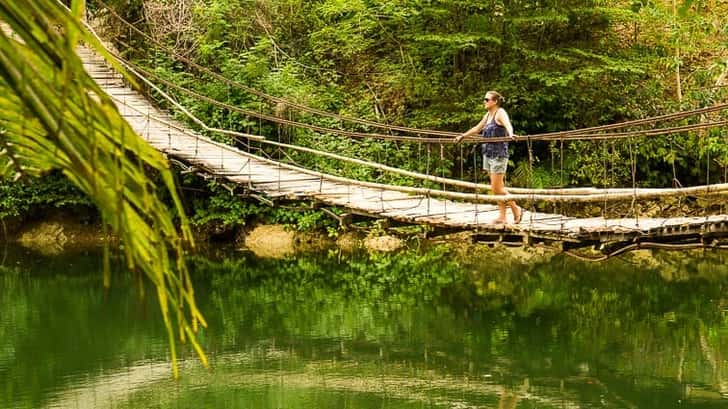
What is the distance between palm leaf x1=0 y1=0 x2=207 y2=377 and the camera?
17.8 inches

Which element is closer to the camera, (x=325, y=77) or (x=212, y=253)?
(x=212, y=253)

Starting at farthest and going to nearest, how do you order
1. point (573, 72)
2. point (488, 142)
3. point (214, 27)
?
point (214, 27), point (573, 72), point (488, 142)

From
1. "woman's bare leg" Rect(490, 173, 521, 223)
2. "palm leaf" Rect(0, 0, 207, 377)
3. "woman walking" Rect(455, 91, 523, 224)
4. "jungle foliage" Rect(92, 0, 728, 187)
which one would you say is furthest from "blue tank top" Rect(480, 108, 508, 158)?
"palm leaf" Rect(0, 0, 207, 377)

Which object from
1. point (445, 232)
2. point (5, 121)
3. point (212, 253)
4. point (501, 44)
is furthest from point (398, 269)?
point (5, 121)

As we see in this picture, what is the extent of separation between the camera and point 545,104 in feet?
38.5

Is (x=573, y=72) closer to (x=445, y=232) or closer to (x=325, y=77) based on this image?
(x=325, y=77)

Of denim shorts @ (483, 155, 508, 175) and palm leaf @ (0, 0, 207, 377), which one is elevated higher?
denim shorts @ (483, 155, 508, 175)

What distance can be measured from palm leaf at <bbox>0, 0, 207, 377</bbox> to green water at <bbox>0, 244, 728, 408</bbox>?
5.82 m

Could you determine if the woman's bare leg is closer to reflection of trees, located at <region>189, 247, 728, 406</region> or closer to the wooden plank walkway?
the wooden plank walkway

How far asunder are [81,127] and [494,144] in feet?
19.7

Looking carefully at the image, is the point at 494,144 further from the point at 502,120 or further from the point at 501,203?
the point at 501,203

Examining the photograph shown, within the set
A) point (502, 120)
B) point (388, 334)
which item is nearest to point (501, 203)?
point (502, 120)

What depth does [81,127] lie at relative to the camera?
1.59ft

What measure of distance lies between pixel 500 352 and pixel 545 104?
495 centimetres
